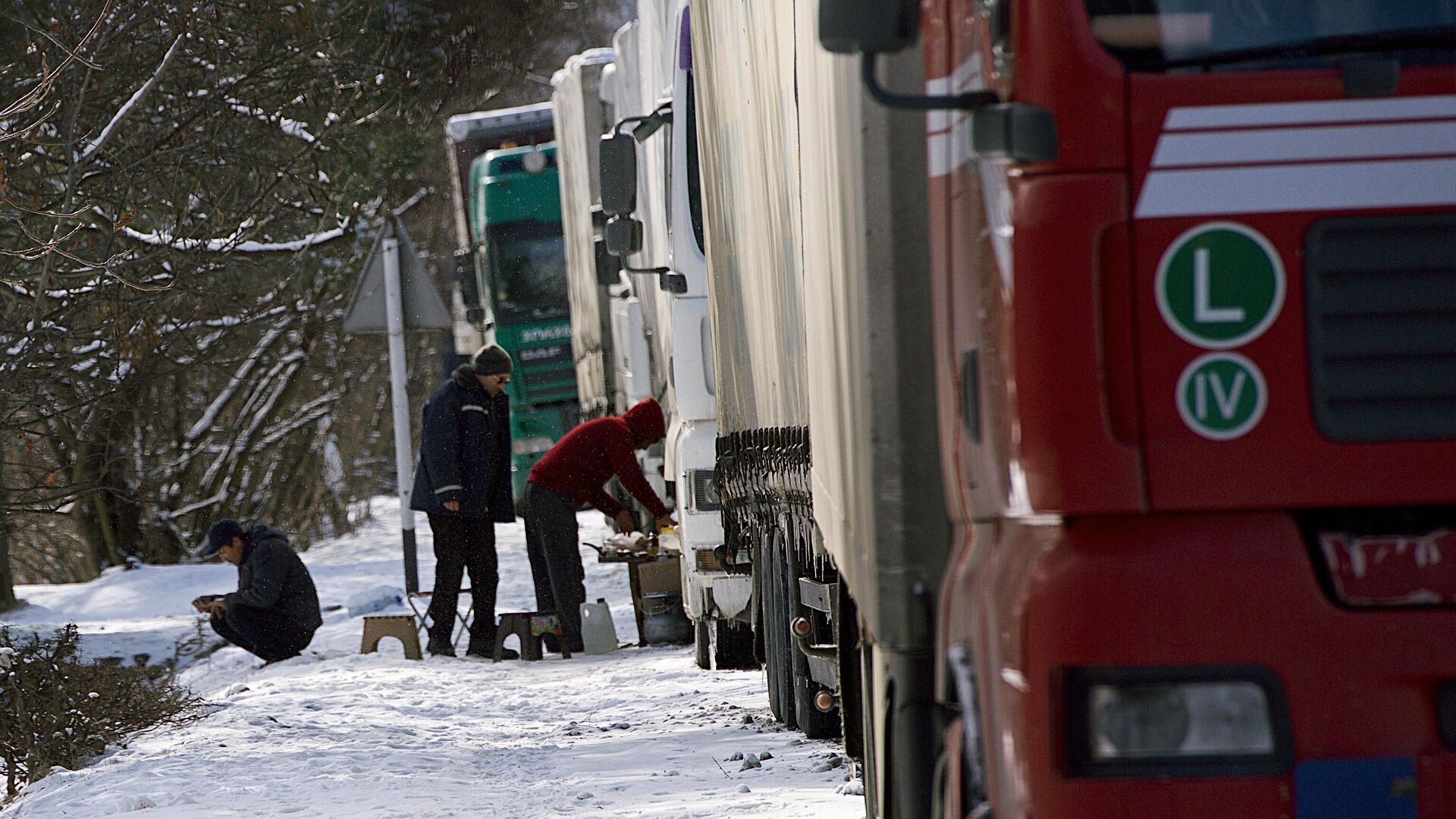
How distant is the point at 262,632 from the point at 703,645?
2916 mm

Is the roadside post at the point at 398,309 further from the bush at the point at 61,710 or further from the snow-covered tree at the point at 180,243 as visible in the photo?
the bush at the point at 61,710

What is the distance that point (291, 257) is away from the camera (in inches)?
561

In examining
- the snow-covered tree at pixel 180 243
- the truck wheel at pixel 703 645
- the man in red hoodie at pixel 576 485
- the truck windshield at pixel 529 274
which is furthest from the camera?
the truck windshield at pixel 529 274

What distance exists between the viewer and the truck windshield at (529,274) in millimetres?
19812

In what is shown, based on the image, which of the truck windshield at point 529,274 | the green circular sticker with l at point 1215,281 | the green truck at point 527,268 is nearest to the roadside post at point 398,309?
the green truck at point 527,268

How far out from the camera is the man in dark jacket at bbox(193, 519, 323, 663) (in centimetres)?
1092

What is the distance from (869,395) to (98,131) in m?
8.07

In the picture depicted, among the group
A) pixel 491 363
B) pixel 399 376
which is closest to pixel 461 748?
pixel 491 363

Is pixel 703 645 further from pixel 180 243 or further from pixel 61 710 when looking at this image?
pixel 180 243

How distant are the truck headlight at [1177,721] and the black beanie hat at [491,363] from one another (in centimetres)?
865

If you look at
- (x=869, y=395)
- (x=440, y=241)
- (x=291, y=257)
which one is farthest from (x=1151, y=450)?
(x=440, y=241)

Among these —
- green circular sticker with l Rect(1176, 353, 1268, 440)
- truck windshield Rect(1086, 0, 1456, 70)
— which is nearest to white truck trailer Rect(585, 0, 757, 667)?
truck windshield Rect(1086, 0, 1456, 70)

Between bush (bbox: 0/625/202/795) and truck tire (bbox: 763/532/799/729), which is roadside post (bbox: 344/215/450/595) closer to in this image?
bush (bbox: 0/625/202/795)

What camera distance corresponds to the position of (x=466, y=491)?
11281 mm
